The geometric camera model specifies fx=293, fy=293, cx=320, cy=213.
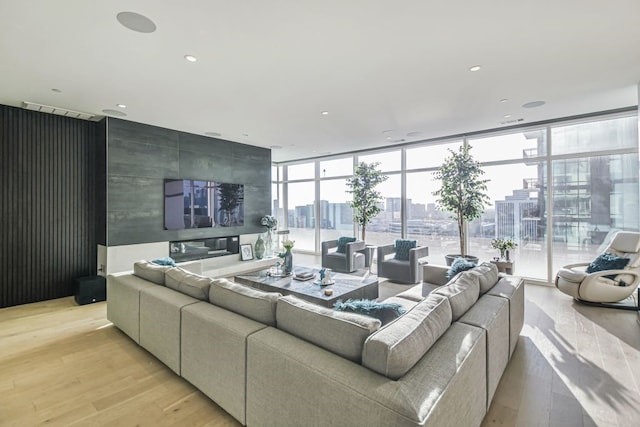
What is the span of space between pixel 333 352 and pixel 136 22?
2.88 m

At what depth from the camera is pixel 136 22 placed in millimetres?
2365

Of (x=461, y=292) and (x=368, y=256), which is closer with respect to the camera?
(x=461, y=292)

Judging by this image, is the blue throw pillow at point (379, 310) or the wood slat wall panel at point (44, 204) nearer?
the blue throw pillow at point (379, 310)

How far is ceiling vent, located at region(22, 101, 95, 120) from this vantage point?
4.21m

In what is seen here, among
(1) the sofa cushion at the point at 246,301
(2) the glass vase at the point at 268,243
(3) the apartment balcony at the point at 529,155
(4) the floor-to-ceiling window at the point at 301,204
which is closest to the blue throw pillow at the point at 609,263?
(3) the apartment balcony at the point at 529,155

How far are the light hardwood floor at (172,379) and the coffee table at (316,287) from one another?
5.03 feet

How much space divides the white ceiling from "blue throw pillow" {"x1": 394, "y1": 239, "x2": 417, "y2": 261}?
229 cm

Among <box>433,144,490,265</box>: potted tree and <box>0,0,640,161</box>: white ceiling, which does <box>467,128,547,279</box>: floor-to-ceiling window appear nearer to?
<box>433,144,490,265</box>: potted tree

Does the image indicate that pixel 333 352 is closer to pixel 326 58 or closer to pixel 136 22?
pixel 326 58

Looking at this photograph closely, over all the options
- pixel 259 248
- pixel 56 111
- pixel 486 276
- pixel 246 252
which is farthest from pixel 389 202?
pixel 56 111

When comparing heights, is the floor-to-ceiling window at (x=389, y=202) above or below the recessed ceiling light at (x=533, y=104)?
below

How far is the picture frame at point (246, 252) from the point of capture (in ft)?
21.8

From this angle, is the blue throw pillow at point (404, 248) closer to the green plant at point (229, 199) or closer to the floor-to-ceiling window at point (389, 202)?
the floor-to-ceiling window at point (389, 202)

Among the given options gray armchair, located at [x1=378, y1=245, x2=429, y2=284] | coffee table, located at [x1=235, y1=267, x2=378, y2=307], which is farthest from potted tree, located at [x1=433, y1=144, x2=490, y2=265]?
coffee table, located at [x1=235, y1=267, x2=378, y2=307]
